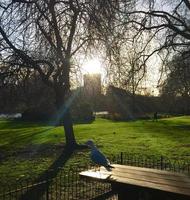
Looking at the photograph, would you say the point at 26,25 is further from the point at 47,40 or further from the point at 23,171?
the point at 23,171

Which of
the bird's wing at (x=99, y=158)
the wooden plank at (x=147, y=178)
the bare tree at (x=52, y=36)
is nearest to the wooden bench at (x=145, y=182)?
the wooden plank at (x=147, y=178)

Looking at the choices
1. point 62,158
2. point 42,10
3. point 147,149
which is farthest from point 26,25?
point 147,149

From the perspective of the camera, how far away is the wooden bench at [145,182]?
24.4 ft

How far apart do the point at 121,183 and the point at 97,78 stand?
13.5 meters

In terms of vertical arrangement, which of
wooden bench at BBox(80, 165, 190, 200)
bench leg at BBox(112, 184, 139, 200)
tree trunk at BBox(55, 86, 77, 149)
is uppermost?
tree trunk at BBox(55, 86, 77, 149)

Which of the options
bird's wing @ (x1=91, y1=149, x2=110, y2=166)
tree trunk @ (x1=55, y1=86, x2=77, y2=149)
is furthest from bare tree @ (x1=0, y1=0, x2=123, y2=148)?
bird's wing @ (x1=91, y1=149, x2=110, y2=166)

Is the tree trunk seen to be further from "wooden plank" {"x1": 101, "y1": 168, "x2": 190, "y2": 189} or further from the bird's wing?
"wooden plank" {"x1": 101, "y1": 168, "x2": 190, "y2": 189}

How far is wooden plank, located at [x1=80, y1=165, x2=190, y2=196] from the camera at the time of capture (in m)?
7.57

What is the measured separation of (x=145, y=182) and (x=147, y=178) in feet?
1.13

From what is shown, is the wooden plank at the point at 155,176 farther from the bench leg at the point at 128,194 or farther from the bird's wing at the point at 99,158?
the bench leg at the point at 128,194

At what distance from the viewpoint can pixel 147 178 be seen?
8.30 meters

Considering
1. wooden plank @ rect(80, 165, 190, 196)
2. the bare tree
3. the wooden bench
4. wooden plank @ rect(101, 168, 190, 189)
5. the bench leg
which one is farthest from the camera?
the bare tree

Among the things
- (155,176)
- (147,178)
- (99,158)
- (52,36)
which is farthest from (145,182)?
(52,36)

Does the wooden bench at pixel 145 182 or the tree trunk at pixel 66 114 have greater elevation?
the tree trunk at pixel 66 114
